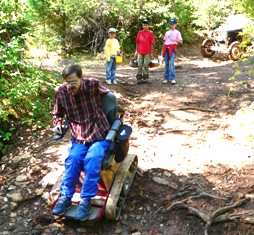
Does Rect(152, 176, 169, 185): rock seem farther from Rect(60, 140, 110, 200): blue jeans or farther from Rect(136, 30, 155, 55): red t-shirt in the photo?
Rect(136, 30, 155, 55): red t-shirt

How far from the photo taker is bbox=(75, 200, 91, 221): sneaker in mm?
3350

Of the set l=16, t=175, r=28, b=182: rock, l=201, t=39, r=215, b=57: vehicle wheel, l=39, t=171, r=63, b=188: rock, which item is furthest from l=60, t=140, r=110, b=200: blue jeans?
l=201, t=39, r=215, b=57: vehicle wheel

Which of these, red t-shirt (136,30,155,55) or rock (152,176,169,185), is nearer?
rock (152,176,169,185)

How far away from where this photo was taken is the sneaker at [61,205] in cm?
343

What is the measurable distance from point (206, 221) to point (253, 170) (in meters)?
1.23

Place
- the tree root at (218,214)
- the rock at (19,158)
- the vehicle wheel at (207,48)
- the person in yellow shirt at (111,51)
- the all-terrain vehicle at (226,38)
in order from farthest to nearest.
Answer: the vehicle wheel at (207,48) → the all-terrain vehicle at (226,38) → the person in yellow shirt at (111,51) → the rock at (19,158) → the tree root at (218,214)

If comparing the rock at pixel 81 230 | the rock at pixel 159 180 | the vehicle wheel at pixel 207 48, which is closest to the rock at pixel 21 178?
the rock at pixel 81 230

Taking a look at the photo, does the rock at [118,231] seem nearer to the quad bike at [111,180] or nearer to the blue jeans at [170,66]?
the quad bike at [111,180]

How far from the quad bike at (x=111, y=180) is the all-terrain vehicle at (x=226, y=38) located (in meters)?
10.7

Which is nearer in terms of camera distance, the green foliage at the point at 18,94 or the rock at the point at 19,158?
the rock at the point at 19,158

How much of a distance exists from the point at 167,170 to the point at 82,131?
1.44m

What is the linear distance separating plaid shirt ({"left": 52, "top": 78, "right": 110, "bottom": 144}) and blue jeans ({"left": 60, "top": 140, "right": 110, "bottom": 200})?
0.12 m

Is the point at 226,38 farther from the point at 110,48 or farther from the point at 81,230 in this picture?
the point at 81,230

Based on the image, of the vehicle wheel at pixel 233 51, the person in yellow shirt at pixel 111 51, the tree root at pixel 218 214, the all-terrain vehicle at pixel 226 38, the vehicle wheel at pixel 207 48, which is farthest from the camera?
the vehicle wheel at pixel 207 48
